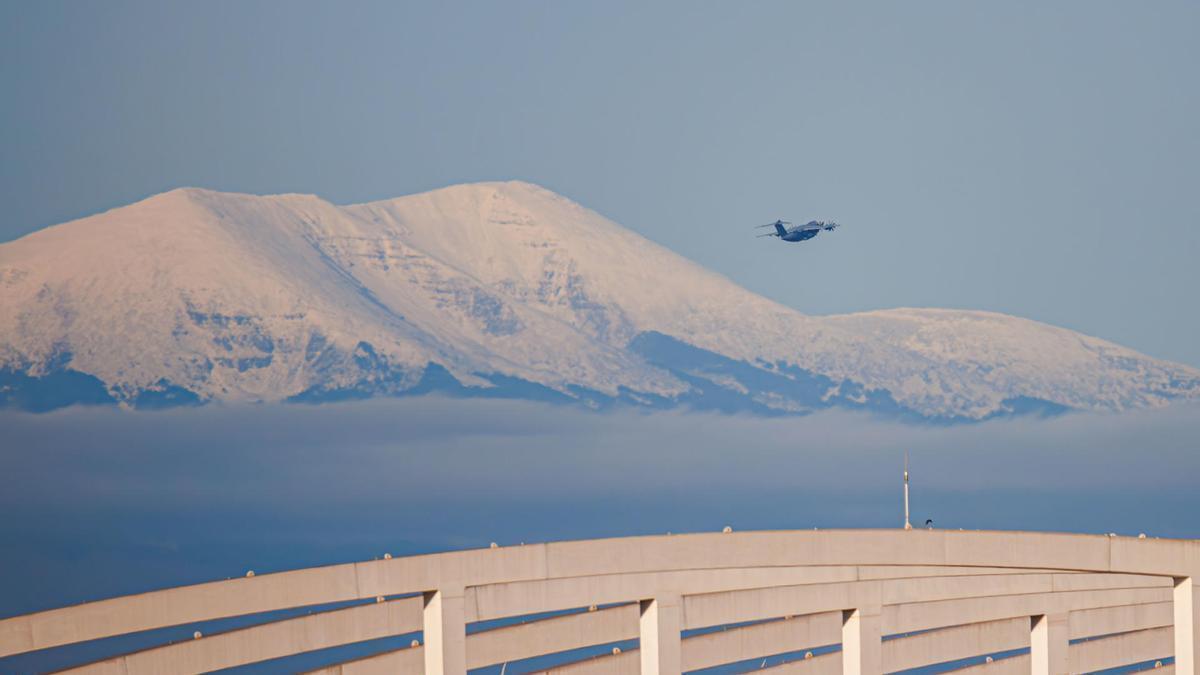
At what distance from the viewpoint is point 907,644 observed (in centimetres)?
10638

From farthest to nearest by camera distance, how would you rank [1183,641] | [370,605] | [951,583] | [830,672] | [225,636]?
[830,672] → [370,605] → [951,583] → [225,636] → [1183,641]

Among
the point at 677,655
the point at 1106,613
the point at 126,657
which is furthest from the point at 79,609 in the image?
the point at 1106,613

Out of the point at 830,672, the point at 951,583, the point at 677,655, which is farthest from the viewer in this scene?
the point at 830,672

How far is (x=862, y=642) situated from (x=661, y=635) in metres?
8.50

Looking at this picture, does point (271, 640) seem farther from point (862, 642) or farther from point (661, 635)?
point (862, 642)

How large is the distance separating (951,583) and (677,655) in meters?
19.0

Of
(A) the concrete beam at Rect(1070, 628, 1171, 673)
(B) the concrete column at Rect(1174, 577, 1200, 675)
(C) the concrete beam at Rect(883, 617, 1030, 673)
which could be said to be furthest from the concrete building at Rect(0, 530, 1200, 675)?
(A) the concrete beam at Rect(1070, 628, 1171, 673)

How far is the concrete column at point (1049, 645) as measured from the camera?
76875 millimetres

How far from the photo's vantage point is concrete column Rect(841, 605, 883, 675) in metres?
72.8

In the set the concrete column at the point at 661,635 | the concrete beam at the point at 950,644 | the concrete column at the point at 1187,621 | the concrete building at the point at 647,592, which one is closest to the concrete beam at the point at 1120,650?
the concrete beam at the point at 950,644

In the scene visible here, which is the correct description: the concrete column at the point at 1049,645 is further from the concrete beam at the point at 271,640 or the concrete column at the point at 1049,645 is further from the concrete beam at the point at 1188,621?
the concrete beam at the point at 271,640

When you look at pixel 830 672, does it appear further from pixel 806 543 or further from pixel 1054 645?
pixel 806 543

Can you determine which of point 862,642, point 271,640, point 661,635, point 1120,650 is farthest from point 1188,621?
point 1120,650

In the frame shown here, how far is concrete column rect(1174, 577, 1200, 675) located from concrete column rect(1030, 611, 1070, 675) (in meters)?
12.2
